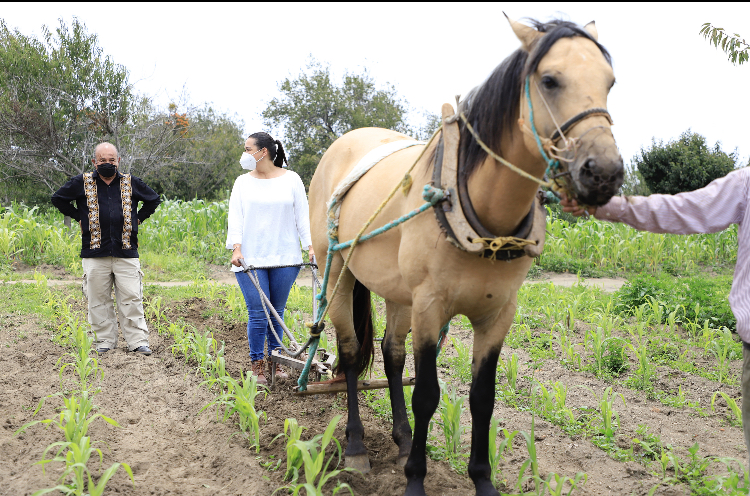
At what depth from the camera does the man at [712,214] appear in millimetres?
2035

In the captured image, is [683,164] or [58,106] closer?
[58,106]

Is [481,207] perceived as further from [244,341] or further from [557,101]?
[244,341]

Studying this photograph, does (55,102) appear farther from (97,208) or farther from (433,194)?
(433,194)

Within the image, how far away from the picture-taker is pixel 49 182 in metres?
15.8

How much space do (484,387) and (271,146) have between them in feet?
8.55

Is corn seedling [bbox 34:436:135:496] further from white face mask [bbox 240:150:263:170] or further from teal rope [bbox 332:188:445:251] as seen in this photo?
white face mask [bbox 240:150:263:170]

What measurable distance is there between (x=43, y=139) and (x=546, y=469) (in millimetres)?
15505

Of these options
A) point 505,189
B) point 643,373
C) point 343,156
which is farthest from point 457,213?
point 643,373

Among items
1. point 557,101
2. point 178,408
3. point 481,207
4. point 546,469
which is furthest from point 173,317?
point 557,101

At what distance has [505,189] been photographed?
2236 millimetres

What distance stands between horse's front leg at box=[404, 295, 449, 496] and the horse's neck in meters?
0.44

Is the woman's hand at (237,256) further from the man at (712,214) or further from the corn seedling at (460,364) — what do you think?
the man at (712,214)

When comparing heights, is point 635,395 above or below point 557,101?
below

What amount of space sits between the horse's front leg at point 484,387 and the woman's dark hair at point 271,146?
7.88 feet
